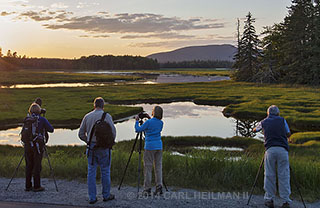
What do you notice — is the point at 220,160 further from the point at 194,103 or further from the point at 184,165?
the point at 194,103

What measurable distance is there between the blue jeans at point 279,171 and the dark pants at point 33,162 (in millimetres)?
6466

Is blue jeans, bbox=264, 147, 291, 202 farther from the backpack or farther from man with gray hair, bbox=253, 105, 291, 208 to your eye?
the backpack

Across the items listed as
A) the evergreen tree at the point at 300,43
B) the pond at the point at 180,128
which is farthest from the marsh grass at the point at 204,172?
the evergreen tree at the point at 300,43

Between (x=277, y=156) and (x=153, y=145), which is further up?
(x=153, y=145)

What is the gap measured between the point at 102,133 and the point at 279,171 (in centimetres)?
470

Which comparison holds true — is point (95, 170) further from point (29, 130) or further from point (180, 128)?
point (180, 128)

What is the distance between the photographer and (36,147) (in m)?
9.10

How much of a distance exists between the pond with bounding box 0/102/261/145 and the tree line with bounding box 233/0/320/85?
3898cm

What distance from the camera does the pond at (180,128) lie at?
1040 inches

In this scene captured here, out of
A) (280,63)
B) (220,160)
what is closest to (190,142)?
(220,160)

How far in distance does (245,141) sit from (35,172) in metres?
18.1

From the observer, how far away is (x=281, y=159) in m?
8.04

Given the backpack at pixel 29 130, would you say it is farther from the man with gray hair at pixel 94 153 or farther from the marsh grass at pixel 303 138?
the marsh grass at pixel 303 138

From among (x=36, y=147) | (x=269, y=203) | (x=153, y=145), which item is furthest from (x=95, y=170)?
(x=269, y=203)
